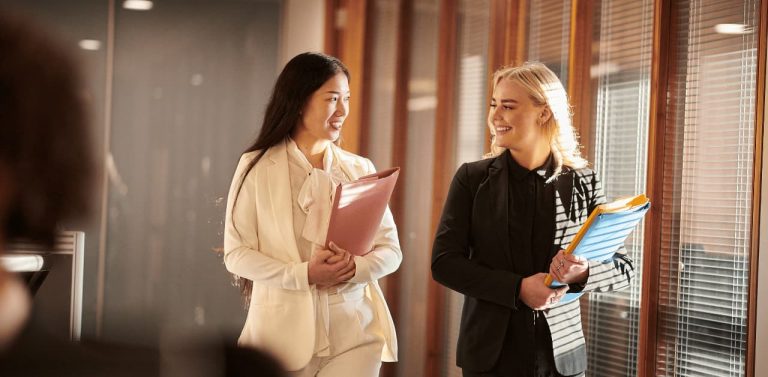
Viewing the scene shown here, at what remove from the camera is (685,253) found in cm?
277

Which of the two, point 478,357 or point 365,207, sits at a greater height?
point 365,207

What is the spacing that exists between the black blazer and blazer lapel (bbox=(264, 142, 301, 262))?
45 centimetres

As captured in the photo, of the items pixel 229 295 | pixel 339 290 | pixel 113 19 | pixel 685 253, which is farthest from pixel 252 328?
pixel 113 19

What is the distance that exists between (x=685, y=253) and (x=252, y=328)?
1.47 meters

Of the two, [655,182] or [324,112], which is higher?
[324,112]

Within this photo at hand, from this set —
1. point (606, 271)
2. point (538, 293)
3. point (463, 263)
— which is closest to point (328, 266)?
point (463, 263)

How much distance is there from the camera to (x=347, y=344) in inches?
101

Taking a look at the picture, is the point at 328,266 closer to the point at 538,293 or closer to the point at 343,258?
the point at 343,258

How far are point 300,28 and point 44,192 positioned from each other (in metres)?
5.38

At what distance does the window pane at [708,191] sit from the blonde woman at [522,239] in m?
0.40

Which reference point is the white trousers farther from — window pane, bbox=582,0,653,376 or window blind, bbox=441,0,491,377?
window blind, bbox=441,0,491,377

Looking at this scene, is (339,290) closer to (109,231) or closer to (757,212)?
(757,212)

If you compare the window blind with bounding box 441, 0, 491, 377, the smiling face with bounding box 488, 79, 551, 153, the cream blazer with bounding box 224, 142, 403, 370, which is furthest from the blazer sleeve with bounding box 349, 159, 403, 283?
the window blind with bounding box 441, 0, 491, 377

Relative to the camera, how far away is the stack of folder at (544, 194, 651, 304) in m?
2.10
